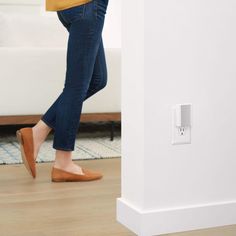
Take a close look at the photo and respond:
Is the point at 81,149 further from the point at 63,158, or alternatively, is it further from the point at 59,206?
the point at 59,206

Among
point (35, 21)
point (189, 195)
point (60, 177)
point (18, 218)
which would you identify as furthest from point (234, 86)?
point (35, 21)

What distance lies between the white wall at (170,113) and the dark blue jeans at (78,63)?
487mm

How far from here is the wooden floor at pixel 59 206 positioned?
5.27ft

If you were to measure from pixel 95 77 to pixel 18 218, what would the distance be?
0.74 metres

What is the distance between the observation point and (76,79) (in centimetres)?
218

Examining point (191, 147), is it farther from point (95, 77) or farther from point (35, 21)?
point (35, 21)

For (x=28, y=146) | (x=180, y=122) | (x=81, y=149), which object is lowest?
(x=81, y=149)

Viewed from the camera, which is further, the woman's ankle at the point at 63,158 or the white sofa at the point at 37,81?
the white sofa at the point at 37,81

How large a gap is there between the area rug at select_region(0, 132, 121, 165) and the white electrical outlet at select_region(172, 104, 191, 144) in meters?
1.26

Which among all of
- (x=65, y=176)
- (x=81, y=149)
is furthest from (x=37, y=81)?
(x=65, y=176)

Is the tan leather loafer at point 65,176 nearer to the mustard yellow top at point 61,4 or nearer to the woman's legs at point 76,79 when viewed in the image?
the woman's legs at point 76,79

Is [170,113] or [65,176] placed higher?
[170,113]

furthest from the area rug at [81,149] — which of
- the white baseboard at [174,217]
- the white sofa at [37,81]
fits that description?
the white baseboard at [174,217]

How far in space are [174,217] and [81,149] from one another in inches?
60.5
